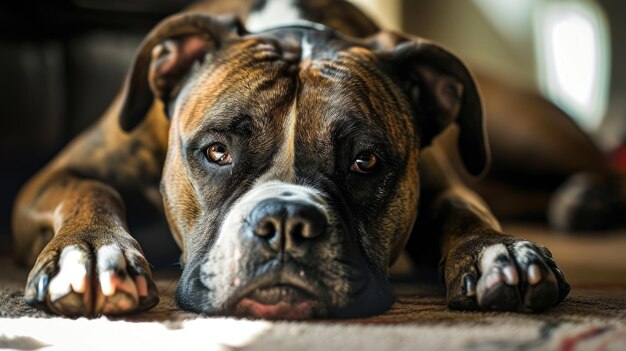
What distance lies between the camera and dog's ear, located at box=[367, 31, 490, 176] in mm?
2316

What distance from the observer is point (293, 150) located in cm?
194

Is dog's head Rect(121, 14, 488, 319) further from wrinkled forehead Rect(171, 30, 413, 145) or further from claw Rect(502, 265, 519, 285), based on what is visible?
claw Rect(502, 265, 519, 285)

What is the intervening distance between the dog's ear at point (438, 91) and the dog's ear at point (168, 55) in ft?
1.48

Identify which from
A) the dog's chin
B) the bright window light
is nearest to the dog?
the dog's chin

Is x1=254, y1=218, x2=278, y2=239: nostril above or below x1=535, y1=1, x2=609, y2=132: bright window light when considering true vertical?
below

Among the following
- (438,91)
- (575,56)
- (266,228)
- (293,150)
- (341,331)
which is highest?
(575,56)

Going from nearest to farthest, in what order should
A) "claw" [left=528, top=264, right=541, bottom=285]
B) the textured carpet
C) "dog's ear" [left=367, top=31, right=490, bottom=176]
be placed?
the textured carpet
"claw" [left=528, top=264, right=541, bottom=285]
"dog's ear" [left=367, top=31, right=490, bottom=176]

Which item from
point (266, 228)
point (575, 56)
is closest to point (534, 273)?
point (266, 228)

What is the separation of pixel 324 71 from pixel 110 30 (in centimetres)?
200

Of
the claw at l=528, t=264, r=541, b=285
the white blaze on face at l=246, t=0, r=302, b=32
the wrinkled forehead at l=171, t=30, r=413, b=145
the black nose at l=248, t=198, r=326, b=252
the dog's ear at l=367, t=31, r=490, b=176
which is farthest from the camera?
the white blaze on face at l=246, t=0, r=302, b=32

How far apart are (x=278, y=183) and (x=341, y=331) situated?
43 centimetres

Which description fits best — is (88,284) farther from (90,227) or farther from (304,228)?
(304,228)

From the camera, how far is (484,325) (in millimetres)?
1638

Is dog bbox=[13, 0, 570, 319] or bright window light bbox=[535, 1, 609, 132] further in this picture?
bright window light bbox=[535, 1, 609, 132]
